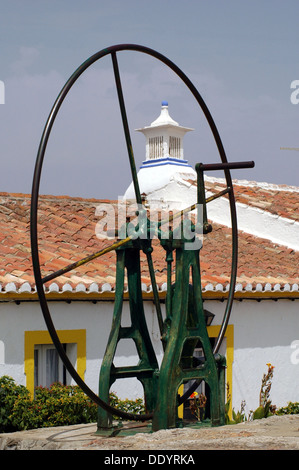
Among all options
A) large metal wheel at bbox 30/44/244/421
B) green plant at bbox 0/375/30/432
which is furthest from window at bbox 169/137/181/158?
large metal wheel at bbox 30/44/244/421

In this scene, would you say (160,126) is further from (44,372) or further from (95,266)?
Result: (44,372)

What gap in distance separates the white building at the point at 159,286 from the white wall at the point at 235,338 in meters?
0.01

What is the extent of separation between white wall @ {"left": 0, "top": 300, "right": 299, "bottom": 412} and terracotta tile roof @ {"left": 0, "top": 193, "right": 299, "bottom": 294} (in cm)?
41

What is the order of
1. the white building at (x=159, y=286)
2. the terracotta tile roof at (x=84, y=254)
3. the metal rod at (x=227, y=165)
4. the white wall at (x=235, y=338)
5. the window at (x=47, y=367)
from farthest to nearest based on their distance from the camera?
the window at (x=47, y=367) < the terracotta tile roof at (x=84, y=254) < the white building at (x=159, y=286) < the white wall at (x=235, y=338) < the metal rod at (x=227, y=165)

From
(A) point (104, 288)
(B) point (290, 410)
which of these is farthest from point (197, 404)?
(A) point (104, 288)

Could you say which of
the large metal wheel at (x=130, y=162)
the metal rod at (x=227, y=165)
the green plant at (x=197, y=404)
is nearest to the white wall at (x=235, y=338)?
the green plant at (x=197, y=404)

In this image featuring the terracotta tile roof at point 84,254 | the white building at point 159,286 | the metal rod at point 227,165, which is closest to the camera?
the metal rod at point 227,165

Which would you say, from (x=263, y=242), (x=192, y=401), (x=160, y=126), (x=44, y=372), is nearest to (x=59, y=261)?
(x=44, y=372)

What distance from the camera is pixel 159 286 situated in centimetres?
1055

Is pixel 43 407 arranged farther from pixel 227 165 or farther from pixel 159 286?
pixel 227 165

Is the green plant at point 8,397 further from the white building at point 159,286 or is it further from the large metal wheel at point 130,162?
the large metal wheel at point 130,162

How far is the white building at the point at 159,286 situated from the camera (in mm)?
9961

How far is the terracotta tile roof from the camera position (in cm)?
1019

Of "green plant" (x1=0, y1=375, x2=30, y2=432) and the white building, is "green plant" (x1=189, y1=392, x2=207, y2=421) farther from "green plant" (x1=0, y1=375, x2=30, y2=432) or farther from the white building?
"green plant" (x1=0, y1=375, x2=30, y2=432)
